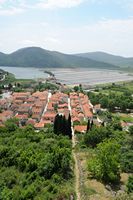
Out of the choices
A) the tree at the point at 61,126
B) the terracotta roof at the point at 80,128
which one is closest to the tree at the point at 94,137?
the tree at the point at 61,126

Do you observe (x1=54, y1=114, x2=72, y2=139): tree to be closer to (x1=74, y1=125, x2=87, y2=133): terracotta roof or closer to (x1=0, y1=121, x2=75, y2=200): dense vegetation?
(x1=74, y1=125, x2=87, y2=133): terracotta roof

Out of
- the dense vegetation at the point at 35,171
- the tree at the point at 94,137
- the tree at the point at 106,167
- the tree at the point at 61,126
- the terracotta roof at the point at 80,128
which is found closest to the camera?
the dense vegetation at the point at 35,171

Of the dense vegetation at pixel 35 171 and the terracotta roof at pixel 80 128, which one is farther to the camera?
the terracotta roof at pixel 80 128

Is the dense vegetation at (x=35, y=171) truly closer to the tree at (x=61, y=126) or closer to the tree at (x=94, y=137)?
the tree at (x=94, y=137)

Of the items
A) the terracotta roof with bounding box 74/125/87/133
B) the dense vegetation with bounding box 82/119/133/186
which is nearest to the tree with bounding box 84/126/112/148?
the dense vegetation with bounding box 82/119/133/186

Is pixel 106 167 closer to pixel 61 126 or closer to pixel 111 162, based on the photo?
pixel 111 162

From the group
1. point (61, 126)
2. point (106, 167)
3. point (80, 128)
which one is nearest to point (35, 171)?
point (106, 167)

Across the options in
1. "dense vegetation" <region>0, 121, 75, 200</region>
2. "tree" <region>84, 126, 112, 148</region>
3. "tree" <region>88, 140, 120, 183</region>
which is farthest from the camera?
"tree" <region>84, 126, 112, 148</region>

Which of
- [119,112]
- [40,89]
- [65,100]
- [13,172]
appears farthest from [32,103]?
[13,172]
